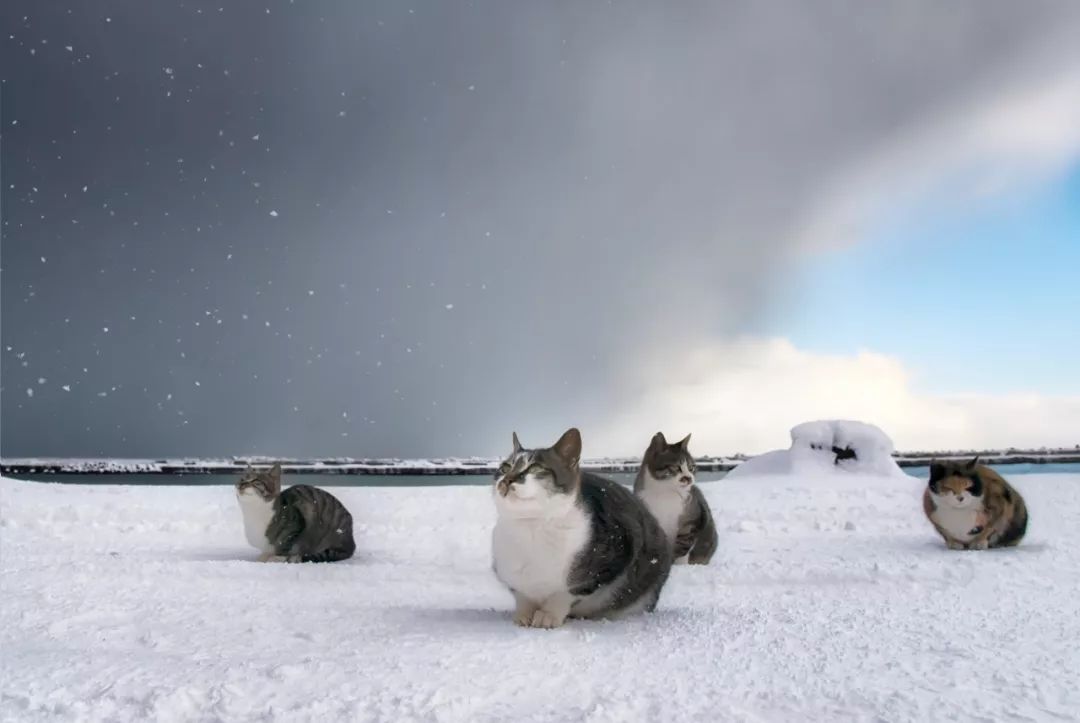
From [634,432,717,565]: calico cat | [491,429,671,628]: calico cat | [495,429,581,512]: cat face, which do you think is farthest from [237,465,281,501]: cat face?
[495,429,581,512]: cat face

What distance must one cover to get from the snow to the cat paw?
0.16ft

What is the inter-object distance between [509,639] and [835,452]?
1109 centimetres

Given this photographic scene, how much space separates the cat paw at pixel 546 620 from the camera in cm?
332

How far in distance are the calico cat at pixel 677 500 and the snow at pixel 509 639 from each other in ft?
0.84

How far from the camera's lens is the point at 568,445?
3303mm

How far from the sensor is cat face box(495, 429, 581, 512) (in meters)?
3.19

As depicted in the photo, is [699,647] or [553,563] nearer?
[699,647]

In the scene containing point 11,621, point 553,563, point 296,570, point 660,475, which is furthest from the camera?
point 660,475

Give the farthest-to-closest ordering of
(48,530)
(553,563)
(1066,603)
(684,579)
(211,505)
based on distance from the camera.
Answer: (211,505)
(48,530)
(684,579)
(1066,603)
(553,563)

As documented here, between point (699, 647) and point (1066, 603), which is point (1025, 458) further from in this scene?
point (699, 647)

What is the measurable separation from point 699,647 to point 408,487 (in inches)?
357

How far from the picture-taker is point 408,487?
11766 mm

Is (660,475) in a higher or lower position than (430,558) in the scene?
higher

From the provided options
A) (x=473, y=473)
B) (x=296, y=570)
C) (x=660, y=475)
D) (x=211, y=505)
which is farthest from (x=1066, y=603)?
(x=473, y=473)
